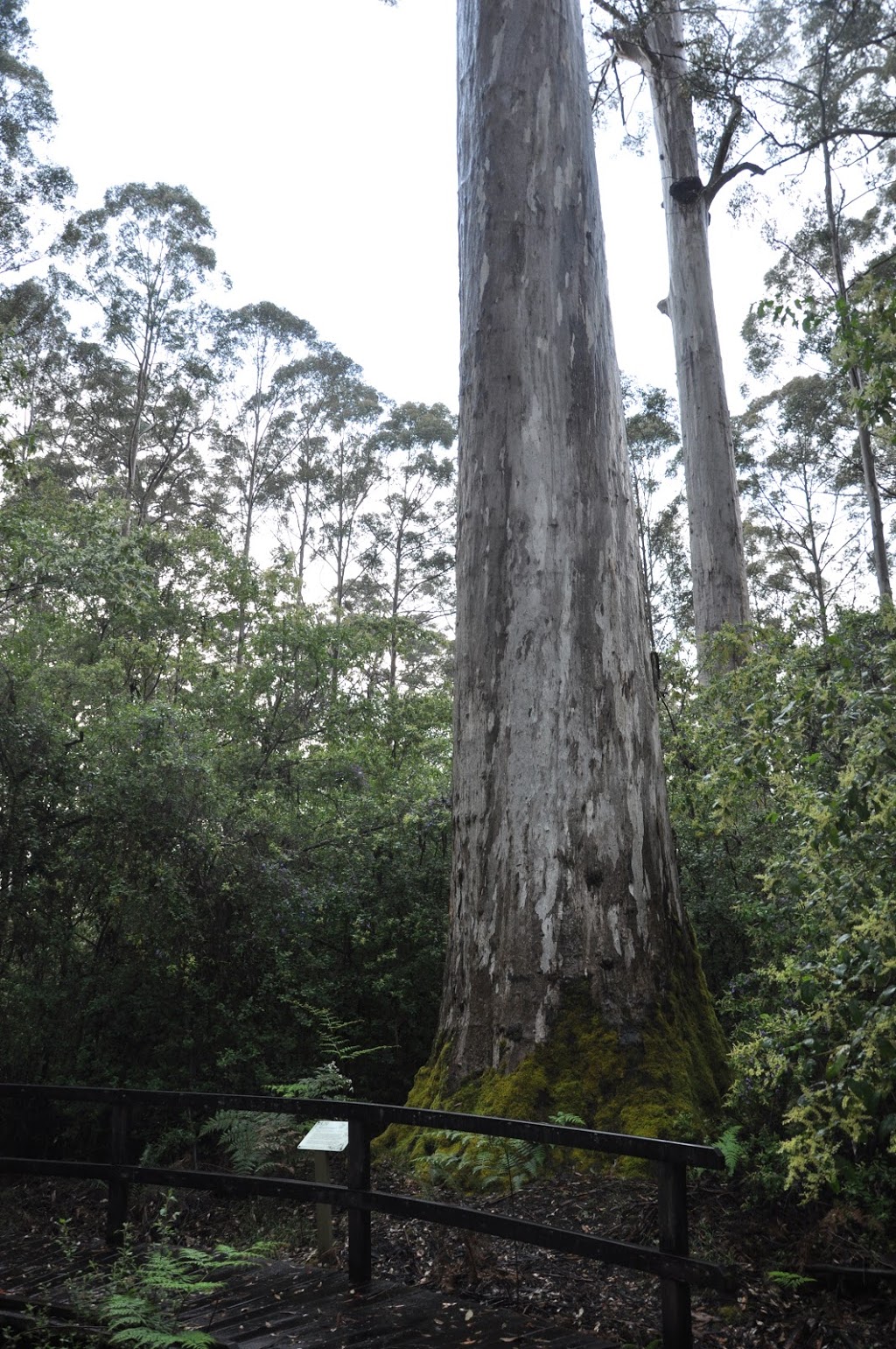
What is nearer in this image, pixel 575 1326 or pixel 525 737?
pixel 575 1326

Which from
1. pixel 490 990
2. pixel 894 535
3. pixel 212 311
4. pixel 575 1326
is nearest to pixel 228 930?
pixel 490 990

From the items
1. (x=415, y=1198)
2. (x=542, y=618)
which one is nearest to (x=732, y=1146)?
(x=415, y=1198)

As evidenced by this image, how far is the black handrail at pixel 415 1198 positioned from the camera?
2873mm

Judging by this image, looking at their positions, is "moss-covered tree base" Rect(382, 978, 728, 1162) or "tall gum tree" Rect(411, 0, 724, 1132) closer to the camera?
"moss-covered tree base" Rect(382, 978, 728, 1162)

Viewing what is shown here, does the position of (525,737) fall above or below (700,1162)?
above

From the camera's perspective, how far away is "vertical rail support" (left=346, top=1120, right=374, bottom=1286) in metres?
3.64

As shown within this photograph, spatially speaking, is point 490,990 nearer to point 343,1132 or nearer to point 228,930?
point 343,1132

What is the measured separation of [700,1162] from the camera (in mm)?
2797

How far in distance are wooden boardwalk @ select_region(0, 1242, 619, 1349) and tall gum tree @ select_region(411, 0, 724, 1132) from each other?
1.15 metres

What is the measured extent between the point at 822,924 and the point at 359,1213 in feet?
6.15

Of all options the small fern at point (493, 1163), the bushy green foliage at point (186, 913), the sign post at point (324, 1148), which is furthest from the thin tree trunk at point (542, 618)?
the bushy green foliage at point (186, 913)

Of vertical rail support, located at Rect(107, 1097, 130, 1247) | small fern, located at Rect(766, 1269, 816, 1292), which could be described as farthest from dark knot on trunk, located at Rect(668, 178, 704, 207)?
small fern, located at Rect(766, 1269, 816, 1292)

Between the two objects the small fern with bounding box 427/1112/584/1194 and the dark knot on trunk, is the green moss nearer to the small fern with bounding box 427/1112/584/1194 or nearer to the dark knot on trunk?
the small fern with bounding box 427/1112/584/1194

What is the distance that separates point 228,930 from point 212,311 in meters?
23.7
